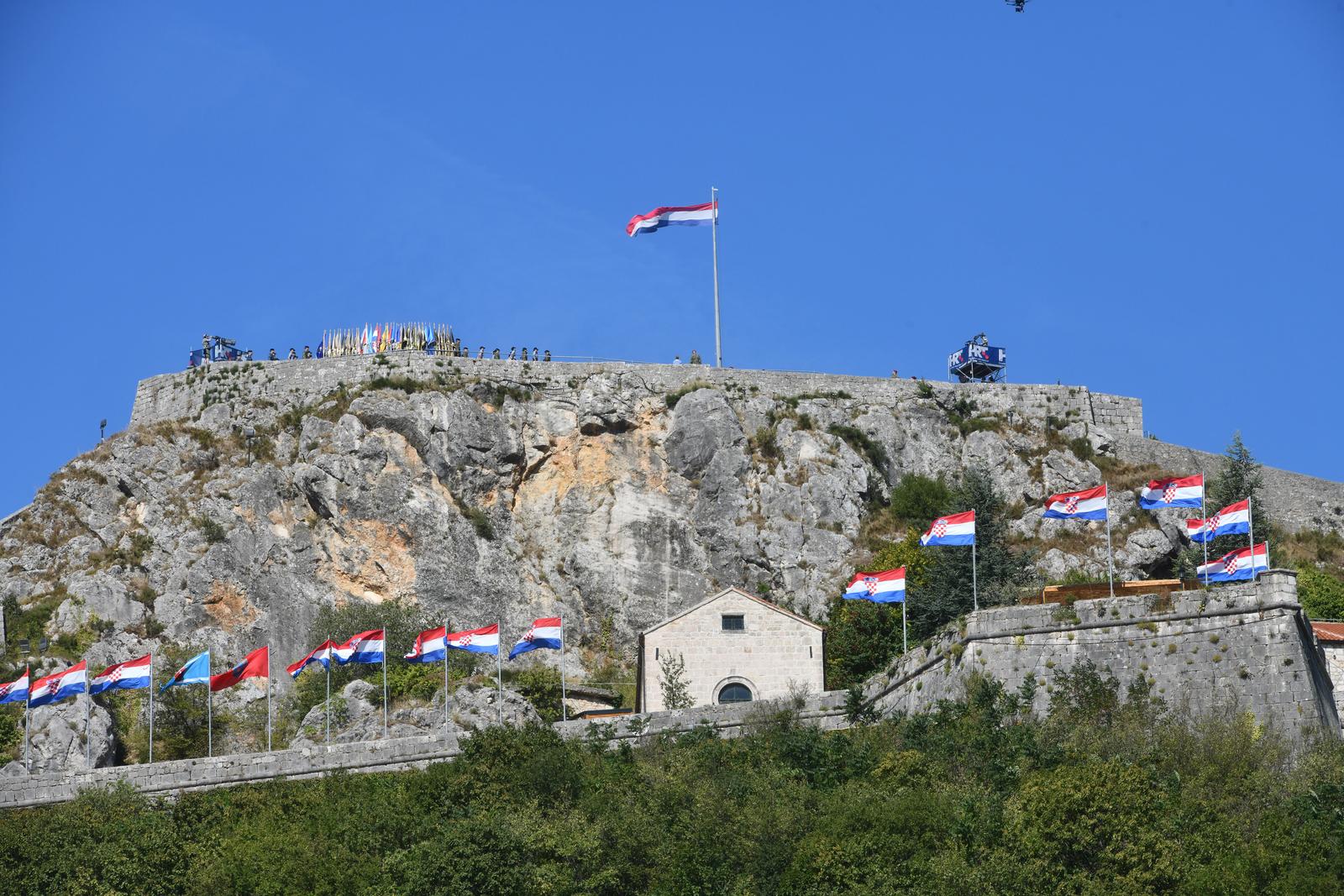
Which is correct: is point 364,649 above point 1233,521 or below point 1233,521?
below

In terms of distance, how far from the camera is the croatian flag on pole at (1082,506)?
51.9m

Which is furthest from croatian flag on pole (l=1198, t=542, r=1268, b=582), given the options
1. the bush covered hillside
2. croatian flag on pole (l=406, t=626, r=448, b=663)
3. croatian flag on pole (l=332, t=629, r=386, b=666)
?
croatian flag on pole (l=332, t=629, r=386, b=666)

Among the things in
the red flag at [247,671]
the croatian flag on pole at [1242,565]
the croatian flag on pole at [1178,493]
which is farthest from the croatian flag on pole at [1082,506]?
the red flag at [247,671]

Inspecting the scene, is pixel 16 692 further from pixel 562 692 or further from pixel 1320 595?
pixel 1320 595

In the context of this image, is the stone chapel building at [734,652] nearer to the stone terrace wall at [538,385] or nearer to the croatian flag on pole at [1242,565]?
the croatian flag on pole at [1242,565]

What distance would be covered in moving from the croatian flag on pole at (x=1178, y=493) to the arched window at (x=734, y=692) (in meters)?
11.2

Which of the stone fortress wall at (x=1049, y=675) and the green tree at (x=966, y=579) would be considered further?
the green tree at (x=966, y=579)

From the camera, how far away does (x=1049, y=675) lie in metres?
49.6

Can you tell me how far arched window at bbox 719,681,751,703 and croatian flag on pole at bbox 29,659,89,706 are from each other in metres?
16.2

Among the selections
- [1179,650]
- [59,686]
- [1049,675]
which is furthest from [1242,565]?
[59,686]

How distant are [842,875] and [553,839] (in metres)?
6.42

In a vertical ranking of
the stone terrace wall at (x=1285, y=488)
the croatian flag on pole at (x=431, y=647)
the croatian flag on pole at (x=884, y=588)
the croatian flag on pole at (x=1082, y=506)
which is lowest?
the croatian flag on pole at (x=431, y=647)

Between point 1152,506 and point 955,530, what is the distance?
4.87m

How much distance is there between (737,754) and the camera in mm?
50719
